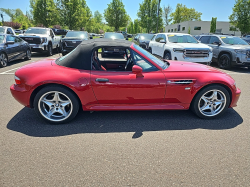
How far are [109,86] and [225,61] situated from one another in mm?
8642

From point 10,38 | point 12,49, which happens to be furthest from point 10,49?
point 10,38

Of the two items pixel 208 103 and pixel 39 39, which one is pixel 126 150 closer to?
pixel 208 103

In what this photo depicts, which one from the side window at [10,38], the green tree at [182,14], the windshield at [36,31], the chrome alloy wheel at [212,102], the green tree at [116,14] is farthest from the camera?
the green tree at [182,14]

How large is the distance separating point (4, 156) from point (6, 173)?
0.39 metres

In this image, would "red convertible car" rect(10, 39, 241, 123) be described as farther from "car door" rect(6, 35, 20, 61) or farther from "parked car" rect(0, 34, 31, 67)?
"car door" rect(6, 35, 20, 61)

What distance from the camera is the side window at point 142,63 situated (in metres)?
3.47

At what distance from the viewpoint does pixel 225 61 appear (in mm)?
9836

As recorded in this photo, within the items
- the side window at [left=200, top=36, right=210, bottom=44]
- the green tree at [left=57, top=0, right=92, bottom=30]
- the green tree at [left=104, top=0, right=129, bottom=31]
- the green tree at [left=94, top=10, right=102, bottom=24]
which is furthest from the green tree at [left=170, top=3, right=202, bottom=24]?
the side window at [left=200, top=36, right=210, bottom=44]

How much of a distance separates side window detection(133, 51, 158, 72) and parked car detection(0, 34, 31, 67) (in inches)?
303

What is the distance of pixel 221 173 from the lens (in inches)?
90.2

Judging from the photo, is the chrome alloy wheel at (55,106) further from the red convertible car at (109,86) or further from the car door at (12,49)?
the car door at (12,49)

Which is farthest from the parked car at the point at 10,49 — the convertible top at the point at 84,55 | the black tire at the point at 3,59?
the convertible top at the point at 84,55

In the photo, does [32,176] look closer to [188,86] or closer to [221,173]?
[221,173]

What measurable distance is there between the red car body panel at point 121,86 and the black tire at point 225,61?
22.5ft
